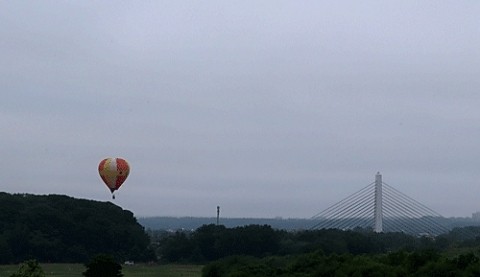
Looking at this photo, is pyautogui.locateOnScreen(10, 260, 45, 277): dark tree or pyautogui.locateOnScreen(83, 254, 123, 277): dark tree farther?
pyautogui.locateOnScreen(83, 254, 123, 277): dark tree

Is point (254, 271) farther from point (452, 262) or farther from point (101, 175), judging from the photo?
point (101, 175)

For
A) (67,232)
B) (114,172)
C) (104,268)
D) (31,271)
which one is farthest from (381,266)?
(67,232)

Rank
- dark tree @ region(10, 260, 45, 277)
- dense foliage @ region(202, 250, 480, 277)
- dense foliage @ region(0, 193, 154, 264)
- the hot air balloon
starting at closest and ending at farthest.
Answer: dark tree @ region(10, 260, 45, 277), dense foliage @ region(202, 250, 480, 277), the hot air balloon, dense foliage @ region(0, 193, 154, 264)

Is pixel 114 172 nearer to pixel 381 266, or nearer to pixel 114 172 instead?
pixel 114 172

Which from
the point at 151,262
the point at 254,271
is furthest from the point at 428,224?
the point at 254,271

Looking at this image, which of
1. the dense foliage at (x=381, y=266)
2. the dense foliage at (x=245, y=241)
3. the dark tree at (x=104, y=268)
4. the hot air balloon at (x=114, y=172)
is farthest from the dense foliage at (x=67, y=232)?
the dense foliage at (x=381, y=266)

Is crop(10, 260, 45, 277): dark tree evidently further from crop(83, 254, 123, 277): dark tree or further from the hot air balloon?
the hot air balloon

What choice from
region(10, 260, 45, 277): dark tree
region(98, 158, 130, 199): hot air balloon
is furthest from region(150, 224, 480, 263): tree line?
region(10, 260, 45, 277): dark tree

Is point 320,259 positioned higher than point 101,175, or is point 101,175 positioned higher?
point 101,175
